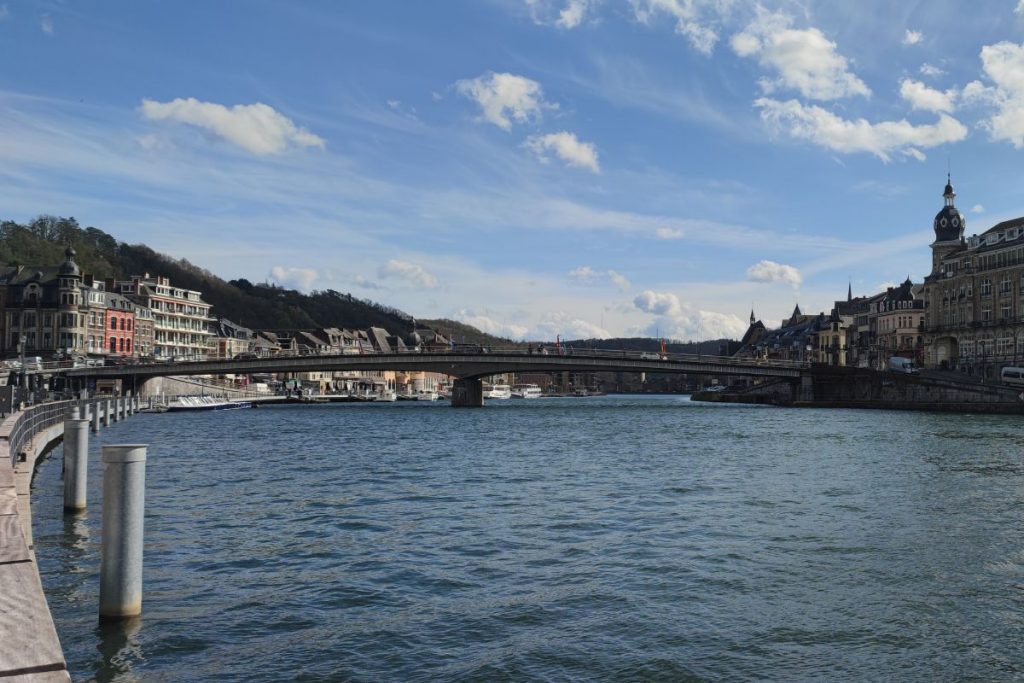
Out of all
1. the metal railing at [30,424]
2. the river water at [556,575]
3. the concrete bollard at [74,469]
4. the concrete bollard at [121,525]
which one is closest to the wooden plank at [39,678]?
the river water at [556,575]

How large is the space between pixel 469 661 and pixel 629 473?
27.1m

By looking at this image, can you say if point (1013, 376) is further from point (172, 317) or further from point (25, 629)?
point (172, 317)

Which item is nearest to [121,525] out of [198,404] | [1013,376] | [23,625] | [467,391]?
[23,625]

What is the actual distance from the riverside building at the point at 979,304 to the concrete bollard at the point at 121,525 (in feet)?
400

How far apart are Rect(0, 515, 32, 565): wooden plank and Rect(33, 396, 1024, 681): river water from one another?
148 inches

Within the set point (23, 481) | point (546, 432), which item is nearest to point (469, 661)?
point (23, 481)

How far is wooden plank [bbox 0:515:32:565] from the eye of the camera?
825 centimetres

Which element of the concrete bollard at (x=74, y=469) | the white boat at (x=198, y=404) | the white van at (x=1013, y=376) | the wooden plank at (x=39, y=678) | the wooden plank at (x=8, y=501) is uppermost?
the white van at (x=1013, y=376)

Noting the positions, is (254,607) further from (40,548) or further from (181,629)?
(40,548)

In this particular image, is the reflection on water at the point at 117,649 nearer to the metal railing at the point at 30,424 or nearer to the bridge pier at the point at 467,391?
the metal railing at the point at 30,424

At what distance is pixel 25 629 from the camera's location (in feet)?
20.3

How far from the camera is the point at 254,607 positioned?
16.7 m

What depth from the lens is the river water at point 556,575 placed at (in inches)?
545

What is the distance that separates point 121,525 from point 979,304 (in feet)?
435
